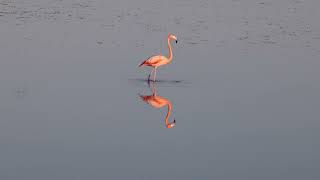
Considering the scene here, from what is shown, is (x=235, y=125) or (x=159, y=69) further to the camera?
(x=159, y=69)

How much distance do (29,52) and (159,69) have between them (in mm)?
2613

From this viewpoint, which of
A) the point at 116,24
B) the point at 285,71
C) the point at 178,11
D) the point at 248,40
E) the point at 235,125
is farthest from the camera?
the point at 178,11

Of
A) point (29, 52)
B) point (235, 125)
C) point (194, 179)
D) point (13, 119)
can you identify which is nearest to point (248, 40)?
point (29, 52)

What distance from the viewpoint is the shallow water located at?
9.98m

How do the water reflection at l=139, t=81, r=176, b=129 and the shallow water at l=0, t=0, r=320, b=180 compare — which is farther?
the water reflection at l=139, t=81, r=176, b=129

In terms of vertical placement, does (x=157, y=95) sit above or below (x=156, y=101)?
above

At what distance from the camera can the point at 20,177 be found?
9055 millimetres

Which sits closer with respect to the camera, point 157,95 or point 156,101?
point 156,101

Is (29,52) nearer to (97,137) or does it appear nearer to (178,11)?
(97,137)

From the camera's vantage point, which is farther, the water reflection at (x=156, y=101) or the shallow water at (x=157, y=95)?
the water reflection at (x=156, y=101)

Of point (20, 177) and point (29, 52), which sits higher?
point (29, 52)

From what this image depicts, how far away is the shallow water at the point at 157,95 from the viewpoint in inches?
393

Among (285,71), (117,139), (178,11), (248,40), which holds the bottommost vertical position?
(117,139)

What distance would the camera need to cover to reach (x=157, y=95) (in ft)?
44.5
